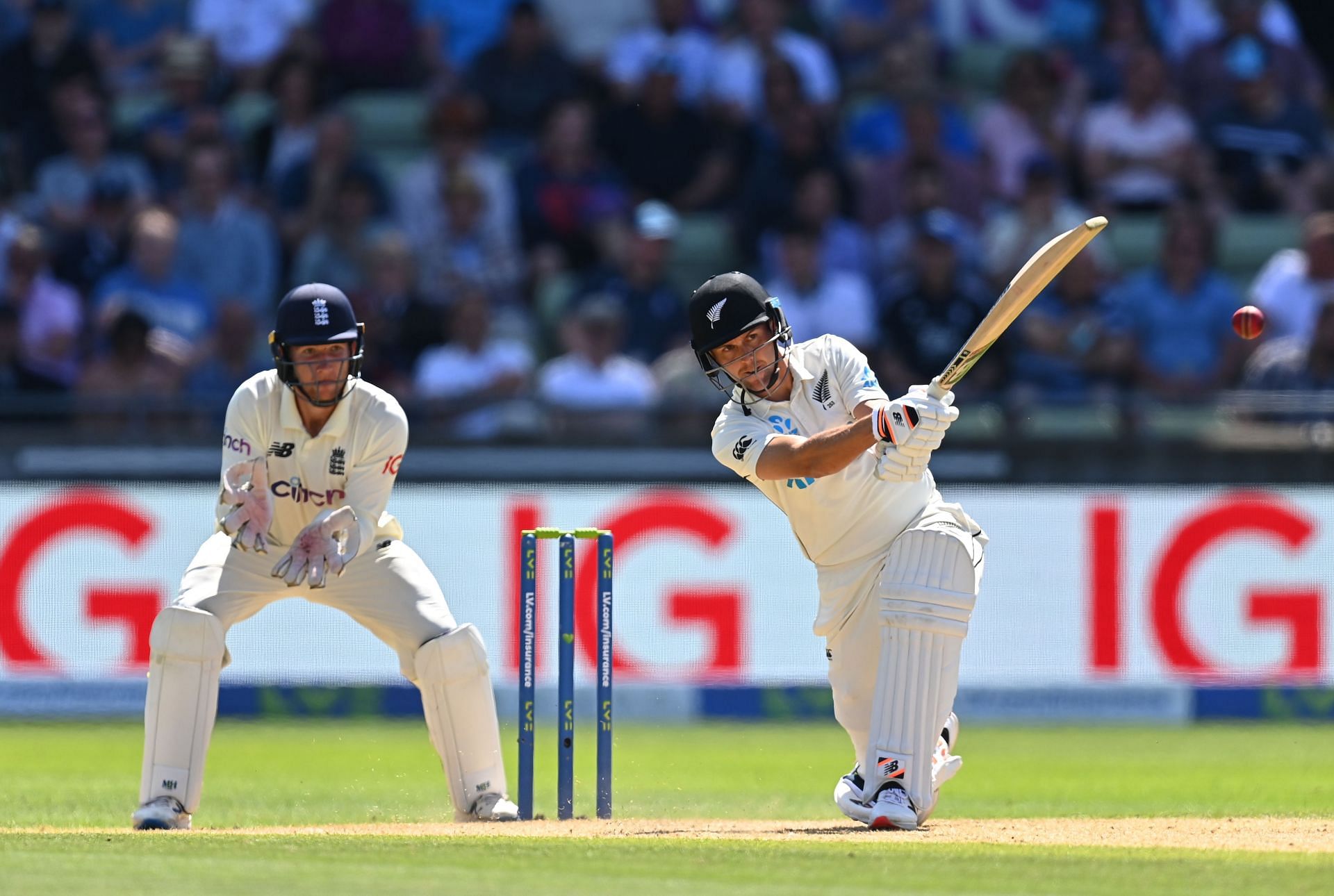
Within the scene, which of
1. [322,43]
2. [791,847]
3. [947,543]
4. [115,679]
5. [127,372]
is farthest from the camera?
[322,43]

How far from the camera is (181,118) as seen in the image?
1163cm

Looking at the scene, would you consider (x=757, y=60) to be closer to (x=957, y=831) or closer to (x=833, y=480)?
(x=833, y=480)

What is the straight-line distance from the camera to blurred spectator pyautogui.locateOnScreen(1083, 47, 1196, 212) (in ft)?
38.2

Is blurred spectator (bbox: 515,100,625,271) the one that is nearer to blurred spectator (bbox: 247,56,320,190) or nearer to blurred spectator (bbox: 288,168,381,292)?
blurred spectator (bbox: 288,168,381,292)

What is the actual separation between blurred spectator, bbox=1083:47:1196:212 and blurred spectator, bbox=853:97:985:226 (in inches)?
27.5

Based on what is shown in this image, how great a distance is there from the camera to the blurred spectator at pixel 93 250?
11.0m

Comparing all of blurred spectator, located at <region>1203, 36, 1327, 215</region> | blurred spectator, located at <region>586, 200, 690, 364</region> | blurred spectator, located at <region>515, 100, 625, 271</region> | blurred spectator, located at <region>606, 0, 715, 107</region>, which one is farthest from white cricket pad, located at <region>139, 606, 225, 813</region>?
blurred spectator, located at <region>1203, 36, 1327, 215</region>

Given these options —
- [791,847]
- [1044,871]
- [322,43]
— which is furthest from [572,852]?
[322,43]

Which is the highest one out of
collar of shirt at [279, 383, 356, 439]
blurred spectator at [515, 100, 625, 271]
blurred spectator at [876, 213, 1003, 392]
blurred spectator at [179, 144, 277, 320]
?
blurred spectator at [515, 100, 625, 271]

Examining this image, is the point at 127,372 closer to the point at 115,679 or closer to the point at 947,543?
the point at 115,679

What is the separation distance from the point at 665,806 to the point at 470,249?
522 cm

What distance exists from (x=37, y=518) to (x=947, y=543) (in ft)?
16.8

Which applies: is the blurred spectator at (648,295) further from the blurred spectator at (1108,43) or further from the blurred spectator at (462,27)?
the blurred spectator at (1108,43)

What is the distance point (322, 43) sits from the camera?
12.1 m
